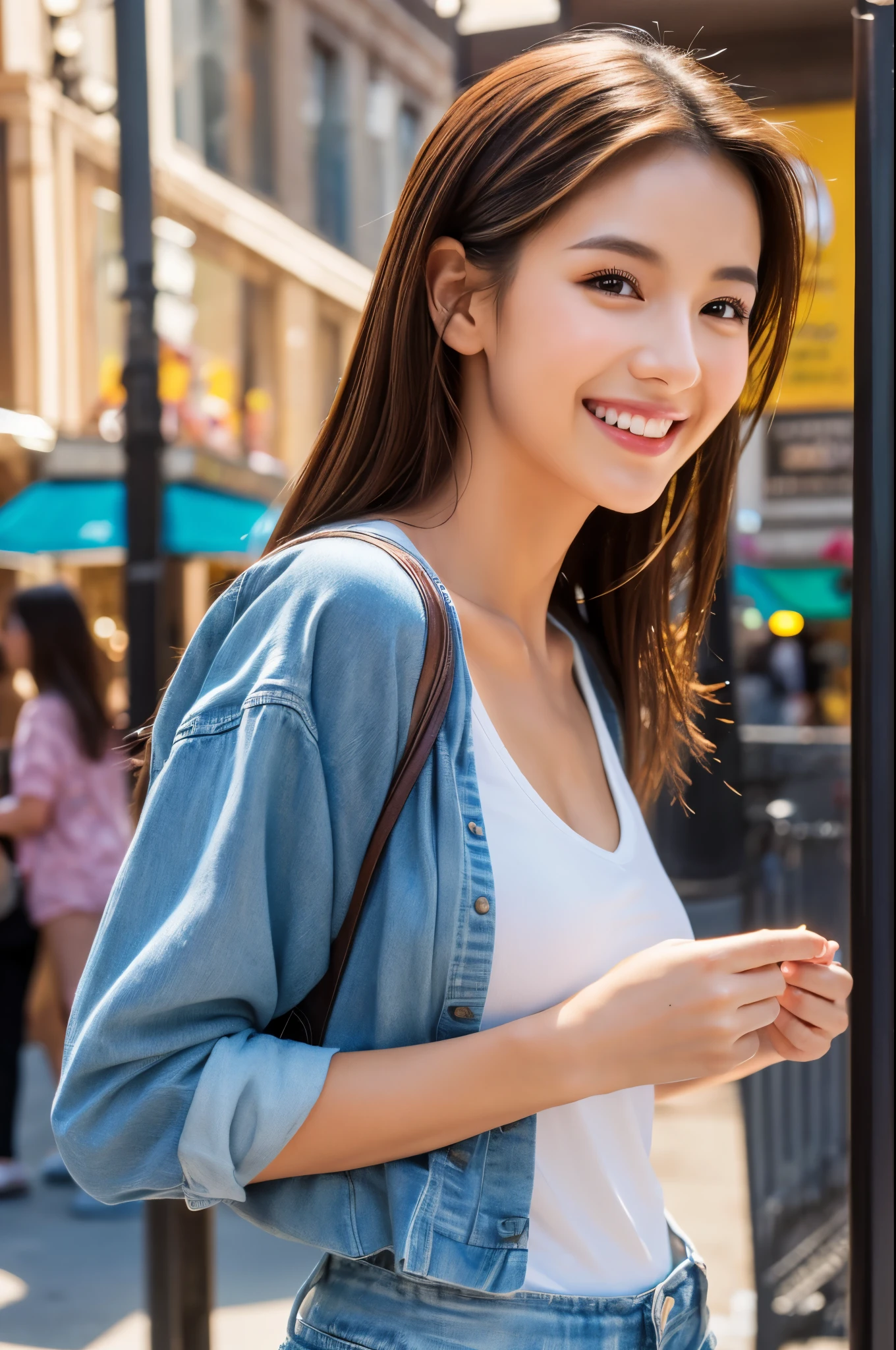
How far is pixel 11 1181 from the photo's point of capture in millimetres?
4168

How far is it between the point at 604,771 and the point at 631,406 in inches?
15.0

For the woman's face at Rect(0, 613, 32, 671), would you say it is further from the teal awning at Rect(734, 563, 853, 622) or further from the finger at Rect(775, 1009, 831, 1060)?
the teal awning at Rect(734, 563, 853, 622)

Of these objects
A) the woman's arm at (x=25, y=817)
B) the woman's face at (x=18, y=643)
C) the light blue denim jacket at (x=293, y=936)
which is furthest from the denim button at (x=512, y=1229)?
the woman's face at (x=18, y=643)

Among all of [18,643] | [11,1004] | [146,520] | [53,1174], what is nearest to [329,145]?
[18,643]

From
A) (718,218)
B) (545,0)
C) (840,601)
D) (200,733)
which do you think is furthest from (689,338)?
(840,601)

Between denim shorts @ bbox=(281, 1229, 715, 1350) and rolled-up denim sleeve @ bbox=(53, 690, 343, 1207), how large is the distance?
17cm

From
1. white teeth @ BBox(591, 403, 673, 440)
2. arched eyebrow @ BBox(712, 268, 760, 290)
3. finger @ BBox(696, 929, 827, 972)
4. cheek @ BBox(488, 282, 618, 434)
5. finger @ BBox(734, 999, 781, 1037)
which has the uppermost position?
arched eyebrow @ BBox(712, 268, 760, 290)

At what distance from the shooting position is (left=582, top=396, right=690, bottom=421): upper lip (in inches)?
43.7

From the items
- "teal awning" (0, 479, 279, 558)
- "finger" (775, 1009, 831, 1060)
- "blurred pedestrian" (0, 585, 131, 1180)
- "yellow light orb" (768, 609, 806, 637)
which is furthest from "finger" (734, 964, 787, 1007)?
"yellow light orb" (768, 609, 806, 637)

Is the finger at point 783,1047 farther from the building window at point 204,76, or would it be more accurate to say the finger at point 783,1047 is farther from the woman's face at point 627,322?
the building window at point 204,76

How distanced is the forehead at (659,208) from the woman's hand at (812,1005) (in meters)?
0.58

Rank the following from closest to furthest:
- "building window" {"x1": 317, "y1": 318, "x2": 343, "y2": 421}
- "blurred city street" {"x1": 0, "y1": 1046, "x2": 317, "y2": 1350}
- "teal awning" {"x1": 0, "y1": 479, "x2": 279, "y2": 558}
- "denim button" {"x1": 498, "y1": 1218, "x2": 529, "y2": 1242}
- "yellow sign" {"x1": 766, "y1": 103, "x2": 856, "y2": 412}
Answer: "denim button" {"x1": 498, "y1": 1218, "x2": 529, "y2": 1242}
"blurred city street" {"x1": 0, "y1": 1046, "x2": 317, "y2": 1350}
"yellow sign" {"x1": 766, "y1": 103, "x2": 856, "y2": 412}
"teal awning" {"x1": 0, "y1": 479, "x2": 279, "y2": 558}
"building window" {"x1": 317, "y1": 318, "x2": 343, "y2": 421}

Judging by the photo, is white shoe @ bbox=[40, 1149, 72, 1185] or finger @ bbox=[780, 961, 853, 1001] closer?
finger @ bbox=[780, 961, 853, 1001]

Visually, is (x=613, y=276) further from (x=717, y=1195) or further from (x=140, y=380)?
(x=717, y=1195)
